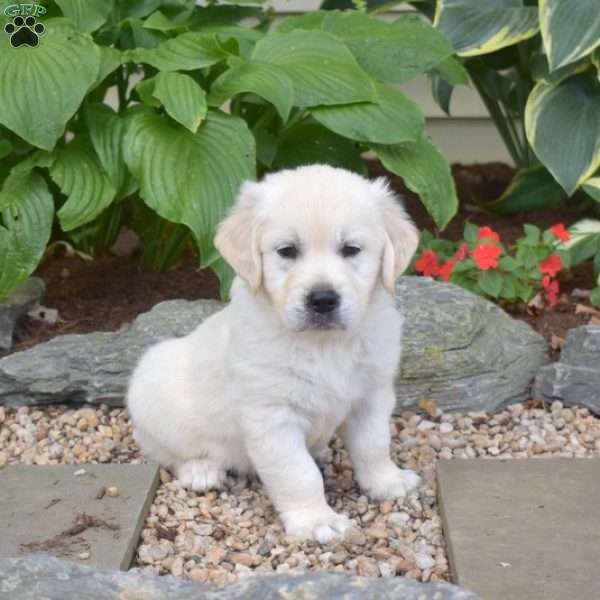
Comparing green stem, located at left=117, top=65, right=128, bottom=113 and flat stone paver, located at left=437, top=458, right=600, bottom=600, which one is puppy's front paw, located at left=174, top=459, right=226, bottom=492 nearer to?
flat stone paver, located at left=437, top=458, right=600, bottom=600

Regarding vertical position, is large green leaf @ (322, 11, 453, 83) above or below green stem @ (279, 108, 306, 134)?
above

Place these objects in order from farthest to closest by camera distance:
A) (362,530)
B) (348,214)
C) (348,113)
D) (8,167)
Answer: (8,167) < (348,113) < (362,530) < (348,214)

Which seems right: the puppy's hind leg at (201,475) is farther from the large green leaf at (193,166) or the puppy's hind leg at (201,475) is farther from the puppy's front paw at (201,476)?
the large green leaf at (193,166)

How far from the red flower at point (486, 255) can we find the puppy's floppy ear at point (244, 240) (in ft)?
5.50

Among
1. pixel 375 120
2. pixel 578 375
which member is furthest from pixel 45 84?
pixel 578 375

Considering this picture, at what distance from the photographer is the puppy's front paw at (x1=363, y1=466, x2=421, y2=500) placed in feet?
12.5

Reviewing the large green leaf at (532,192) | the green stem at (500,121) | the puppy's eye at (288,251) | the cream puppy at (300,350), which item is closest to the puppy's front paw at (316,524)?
the cream puppy at (300,350)

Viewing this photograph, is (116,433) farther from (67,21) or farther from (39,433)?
(67,21)

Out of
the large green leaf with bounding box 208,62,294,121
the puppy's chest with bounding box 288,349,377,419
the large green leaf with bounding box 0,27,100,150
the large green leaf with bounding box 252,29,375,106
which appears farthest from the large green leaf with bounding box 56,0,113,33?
the puppy's chest with bounding box 288,349,377,419

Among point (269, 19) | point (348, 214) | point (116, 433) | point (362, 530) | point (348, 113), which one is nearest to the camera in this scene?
point (348, 214)

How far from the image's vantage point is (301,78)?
474 cm

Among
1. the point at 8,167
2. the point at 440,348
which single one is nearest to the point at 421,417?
the point at 440,348

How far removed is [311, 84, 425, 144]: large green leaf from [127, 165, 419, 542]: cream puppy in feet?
3.92

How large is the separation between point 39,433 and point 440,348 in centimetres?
155
